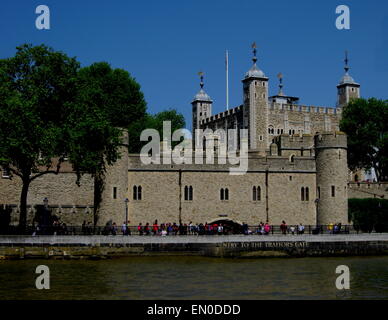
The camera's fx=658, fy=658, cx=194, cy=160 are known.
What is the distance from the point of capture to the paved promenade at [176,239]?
39.6 m

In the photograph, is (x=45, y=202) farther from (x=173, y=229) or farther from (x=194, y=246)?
(x=194, y=246)

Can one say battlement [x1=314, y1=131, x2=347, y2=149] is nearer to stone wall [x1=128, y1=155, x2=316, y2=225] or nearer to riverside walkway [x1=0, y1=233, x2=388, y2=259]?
stone wall [x1=128, y1=155, x2=316, y2=225]

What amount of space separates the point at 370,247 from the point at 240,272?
15268mm

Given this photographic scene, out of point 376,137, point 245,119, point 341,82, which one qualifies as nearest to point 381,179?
point 376,137

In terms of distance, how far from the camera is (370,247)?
44.5m

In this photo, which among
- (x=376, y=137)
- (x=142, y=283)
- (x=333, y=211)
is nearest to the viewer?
(x=142, y=283)

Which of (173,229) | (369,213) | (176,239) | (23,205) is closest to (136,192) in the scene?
(173,229)

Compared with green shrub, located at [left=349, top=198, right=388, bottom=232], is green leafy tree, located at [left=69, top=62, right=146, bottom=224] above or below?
above

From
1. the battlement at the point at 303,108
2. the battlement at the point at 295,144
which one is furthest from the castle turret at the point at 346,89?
the battlement at the point at 295,144

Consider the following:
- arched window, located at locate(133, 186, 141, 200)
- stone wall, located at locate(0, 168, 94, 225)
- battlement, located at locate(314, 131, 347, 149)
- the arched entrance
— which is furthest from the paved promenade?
stone wall, located at locate(0, 168, 94, 225)

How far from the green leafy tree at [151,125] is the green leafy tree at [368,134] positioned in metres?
21.1

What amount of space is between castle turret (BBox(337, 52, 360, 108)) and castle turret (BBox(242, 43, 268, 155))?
16.7 metres

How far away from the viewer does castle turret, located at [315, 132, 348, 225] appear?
5144cm

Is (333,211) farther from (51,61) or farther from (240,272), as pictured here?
(51,61)
